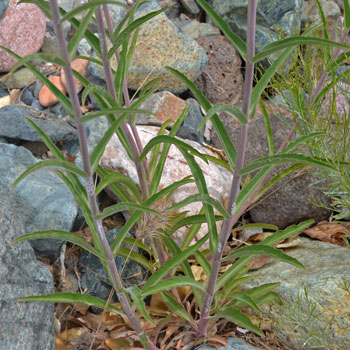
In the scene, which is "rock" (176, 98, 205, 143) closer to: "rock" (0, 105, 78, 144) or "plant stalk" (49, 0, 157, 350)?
"rock" (0, 105, 78, 144)

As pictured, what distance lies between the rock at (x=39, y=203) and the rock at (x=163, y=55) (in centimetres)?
126

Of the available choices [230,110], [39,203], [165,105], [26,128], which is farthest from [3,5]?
[230,110]

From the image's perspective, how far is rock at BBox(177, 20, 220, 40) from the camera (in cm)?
395

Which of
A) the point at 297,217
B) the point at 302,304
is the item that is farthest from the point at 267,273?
the point at 297,217

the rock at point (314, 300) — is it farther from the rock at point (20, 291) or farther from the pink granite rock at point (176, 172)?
the rock at point (20, 291)

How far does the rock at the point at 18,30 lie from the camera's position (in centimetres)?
349

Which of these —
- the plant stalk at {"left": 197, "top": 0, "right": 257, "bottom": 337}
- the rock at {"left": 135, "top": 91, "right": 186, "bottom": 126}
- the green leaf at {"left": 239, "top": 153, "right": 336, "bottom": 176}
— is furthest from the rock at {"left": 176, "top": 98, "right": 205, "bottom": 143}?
the green leaf at {"left": 239, "top": 153, "right": 336, "bottom": 176}

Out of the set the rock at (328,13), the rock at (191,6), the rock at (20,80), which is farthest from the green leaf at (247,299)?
the rock at (328,13)

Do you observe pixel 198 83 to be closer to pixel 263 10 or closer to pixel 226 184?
pixel 263 10

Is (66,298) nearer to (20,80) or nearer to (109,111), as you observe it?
(109,111)

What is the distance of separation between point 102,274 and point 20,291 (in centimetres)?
49

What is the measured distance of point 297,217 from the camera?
268 cm

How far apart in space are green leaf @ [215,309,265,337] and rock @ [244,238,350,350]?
134 millimetres

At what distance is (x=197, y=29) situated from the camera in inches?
157
